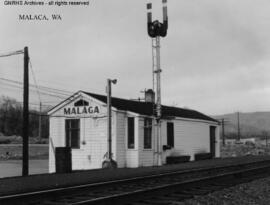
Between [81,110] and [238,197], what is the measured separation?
16024 mm

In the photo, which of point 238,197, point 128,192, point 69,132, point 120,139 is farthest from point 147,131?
point 128,192

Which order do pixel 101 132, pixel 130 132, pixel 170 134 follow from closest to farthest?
pixel 101 132 < pixel 130 132 < pixel 170 134

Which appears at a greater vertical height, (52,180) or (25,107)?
(25,107)

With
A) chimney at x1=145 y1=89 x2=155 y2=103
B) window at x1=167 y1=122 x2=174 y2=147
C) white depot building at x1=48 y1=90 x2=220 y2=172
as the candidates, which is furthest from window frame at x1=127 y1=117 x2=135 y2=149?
chimney at x1=145 y1=89 x2=155 y2=103

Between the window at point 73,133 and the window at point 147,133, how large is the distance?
3.68 metres

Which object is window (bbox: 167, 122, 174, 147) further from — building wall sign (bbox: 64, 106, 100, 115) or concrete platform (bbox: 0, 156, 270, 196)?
concrete platform (bbox: 0, 156, 270, 196)

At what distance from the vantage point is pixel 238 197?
10914 millimetres

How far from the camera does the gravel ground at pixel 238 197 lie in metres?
10.0

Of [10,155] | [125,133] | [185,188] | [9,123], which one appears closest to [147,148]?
[125,133]

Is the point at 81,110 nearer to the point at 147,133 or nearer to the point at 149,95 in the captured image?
the point at 147,133

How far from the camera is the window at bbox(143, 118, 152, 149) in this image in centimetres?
2590

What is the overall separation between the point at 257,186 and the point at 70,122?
14.8 metres

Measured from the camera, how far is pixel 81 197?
10.7 metres

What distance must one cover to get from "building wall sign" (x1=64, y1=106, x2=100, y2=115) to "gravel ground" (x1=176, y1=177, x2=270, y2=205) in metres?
13.5
